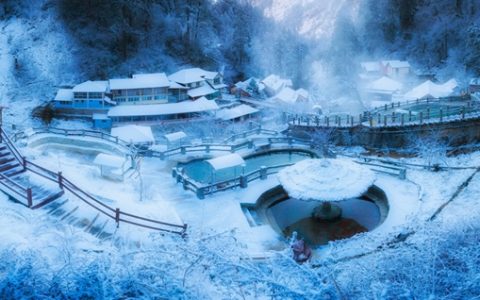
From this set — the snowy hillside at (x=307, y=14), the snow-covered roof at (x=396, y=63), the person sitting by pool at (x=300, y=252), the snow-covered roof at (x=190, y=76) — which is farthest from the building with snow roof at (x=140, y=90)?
the snowy hillside at (x=307, y=14)

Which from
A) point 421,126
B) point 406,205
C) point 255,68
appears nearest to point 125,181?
point 406,205

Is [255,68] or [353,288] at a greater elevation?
[255,68]

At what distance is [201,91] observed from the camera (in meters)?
59.4

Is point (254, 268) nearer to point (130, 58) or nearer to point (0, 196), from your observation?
point (0, 196)

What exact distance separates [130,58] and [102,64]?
16.5 feet

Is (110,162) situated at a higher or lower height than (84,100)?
lower

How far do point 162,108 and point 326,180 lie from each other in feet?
114

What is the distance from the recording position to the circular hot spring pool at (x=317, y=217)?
22.6m

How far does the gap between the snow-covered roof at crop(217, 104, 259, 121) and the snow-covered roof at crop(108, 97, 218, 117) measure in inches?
45.9

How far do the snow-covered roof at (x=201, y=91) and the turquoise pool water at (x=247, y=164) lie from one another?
25.2 meters

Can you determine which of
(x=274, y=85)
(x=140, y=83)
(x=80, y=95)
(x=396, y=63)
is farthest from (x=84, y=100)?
(x=396, y=63)

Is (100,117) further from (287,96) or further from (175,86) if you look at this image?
(287,96)

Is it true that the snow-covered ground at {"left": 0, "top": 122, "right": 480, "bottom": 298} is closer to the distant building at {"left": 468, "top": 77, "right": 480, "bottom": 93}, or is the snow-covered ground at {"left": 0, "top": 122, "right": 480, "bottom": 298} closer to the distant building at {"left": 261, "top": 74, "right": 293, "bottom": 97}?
the distant building at {"left": 468, "top": 77, "right": 480, "bottom": 93}

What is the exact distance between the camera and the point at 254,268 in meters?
9.70
